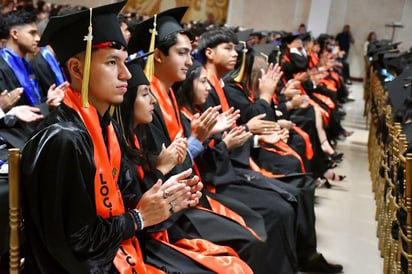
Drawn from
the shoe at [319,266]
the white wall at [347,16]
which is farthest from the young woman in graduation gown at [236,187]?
the white wall at [347,16]

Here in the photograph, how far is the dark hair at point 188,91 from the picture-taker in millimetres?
3318

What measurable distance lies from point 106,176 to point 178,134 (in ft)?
3.62

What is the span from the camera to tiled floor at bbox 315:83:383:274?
4152 mm

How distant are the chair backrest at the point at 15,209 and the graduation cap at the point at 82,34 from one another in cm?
34

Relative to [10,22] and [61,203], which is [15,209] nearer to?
[61,203]

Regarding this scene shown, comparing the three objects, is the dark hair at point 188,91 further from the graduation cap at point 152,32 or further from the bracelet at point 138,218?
the bracelet at point 138,218

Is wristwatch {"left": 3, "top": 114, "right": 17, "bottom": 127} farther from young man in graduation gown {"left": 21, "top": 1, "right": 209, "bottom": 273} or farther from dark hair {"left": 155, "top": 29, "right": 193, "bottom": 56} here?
young man in graduation gown {"left": 21, "top": 1, "right": 209, "bottom": 273}

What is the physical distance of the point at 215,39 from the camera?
4.02 metres

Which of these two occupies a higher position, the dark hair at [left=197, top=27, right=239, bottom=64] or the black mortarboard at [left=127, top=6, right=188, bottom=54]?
the black mortarboard at [left=127, top=6, right=188, bottom=54]

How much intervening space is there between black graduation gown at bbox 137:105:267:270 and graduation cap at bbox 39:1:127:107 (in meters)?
0.81

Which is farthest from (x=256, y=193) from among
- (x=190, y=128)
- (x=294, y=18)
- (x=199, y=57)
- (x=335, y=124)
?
(x=294, y=18)

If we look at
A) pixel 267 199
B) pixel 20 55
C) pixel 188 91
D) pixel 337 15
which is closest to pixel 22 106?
pixel 20 55

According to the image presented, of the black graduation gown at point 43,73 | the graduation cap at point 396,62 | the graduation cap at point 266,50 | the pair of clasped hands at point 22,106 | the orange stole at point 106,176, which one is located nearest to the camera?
the orange stole at point 106,176

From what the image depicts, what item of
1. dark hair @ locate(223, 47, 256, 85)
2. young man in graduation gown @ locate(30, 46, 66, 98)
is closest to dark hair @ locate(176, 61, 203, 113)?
dark hair @ locate(223, 47, 256, 85)
